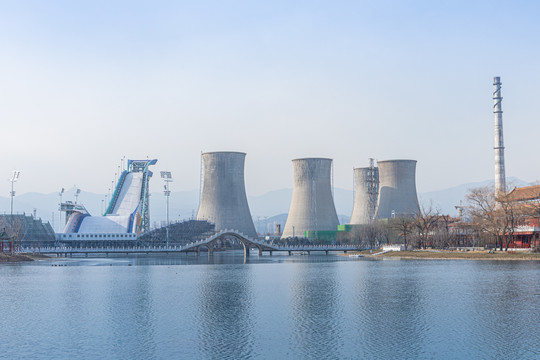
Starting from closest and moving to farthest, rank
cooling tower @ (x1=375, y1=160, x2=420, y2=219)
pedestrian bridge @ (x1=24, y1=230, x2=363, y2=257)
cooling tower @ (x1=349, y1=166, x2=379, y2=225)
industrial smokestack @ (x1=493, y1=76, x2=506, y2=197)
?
industrial smokestack @ (x1=493, y1=76, x2=506, y2=197)
pedestrian bridge @ (x1=24, y1=230, x2=363, y2=257)
cooling tower @ (x1=375, y1=160, x2=420, y2=219)
cooling tower @ (x1=349, y1=166, x2=379, y2=225)

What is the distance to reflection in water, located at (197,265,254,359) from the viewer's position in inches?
807

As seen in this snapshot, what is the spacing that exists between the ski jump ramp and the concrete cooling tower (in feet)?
55.6

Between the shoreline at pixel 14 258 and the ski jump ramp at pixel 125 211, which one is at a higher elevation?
the ski jump ramp at pixel 125 211

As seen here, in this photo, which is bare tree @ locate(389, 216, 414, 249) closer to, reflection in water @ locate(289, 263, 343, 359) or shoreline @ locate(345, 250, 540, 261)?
shoreline @ locate(345, 250, 540, 261)

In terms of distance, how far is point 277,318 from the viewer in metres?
26.4

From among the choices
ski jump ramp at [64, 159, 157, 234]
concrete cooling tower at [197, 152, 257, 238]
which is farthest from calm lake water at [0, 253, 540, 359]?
Answer: ski jump ramp at [64, 159, 157, 234]

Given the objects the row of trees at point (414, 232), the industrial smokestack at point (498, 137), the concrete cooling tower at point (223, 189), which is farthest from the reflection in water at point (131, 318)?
the industrial smokestack at point (498, 137)

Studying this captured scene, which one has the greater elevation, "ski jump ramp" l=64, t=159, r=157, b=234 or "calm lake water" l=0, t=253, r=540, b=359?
"ski jump ramp" l=64, t=159, r=157, b=234

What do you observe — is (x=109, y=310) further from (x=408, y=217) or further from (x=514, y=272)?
(x=408, y=217)

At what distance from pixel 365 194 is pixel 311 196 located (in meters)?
23.5

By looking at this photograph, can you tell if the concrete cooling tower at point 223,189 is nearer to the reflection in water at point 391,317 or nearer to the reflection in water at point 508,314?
the reflection in water at point 391,317

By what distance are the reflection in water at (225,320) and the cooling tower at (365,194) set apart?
242ft

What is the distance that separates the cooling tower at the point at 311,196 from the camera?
3733 inches

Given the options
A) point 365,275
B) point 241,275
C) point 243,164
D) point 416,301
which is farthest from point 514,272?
point 243,164
